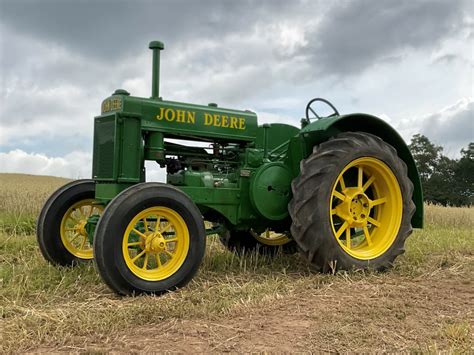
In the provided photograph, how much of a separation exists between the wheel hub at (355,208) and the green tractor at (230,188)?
1 centimetres

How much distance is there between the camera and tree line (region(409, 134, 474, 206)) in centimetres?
4362

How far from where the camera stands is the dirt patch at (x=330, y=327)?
3184mm

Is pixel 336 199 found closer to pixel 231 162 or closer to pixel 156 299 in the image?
pixel 231 162

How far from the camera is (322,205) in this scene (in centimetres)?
497

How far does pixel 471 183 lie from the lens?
45.5 m

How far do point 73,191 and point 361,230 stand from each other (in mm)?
3136

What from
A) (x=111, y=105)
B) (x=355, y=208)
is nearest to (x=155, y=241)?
(x=111, y=105)

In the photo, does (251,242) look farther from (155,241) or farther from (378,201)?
(155,241)

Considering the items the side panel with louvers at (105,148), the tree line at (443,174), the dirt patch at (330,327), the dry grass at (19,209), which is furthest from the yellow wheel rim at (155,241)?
the tree line at (443,174)

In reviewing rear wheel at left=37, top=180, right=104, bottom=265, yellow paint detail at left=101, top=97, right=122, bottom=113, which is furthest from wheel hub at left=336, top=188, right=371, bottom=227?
rear wheel at left=37, top=180, right=104, bottom=265

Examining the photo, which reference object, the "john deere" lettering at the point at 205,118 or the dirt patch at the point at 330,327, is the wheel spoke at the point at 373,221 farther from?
the "john deere" lettering at the point at 205,118

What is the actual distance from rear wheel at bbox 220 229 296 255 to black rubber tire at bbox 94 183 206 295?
1.80 metres

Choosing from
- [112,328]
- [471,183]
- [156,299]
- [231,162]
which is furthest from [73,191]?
[471,183]

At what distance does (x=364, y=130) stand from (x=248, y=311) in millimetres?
2867
